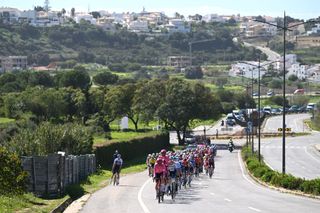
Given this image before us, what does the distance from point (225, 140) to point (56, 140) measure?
65624 millimetres

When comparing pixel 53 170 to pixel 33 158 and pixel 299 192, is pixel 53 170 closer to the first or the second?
pixel 33 158

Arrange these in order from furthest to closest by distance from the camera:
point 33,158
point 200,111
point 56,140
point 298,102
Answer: point 298,102 < point 200,111 < point 56,140 < point 33,158

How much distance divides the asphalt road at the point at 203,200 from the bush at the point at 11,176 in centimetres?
226

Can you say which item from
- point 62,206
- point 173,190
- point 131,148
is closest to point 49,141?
point 173,190

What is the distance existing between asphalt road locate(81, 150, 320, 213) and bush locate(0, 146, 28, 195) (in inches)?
89.2

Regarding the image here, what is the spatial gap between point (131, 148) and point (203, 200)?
125ft

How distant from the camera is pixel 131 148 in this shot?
6812 centimetres

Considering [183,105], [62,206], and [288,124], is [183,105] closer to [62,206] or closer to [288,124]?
[288,124]

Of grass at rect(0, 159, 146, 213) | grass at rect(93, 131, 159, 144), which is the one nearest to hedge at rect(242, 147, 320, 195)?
grass at rect(0, 159, 146, 213)

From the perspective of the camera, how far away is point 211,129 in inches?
5098

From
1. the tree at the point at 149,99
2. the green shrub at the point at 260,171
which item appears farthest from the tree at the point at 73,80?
the green shrub at the point at 260,171

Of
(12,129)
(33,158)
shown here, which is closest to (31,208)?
(33,158)

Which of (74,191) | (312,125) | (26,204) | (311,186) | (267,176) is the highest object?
(26,204)

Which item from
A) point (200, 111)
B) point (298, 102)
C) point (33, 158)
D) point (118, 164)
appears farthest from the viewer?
point (298, 102)
